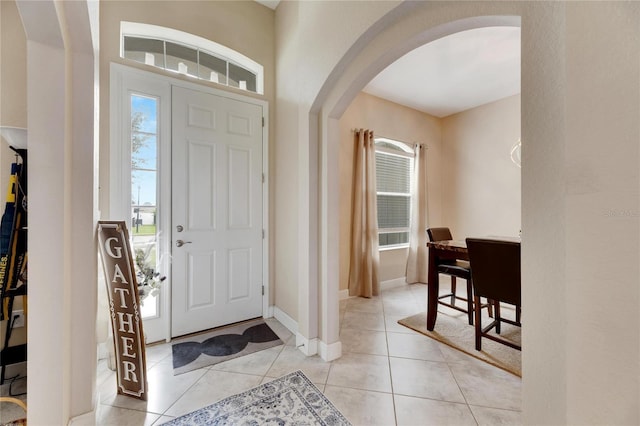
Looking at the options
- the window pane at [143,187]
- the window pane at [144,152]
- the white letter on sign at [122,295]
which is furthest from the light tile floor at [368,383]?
the window pane at [144,152]

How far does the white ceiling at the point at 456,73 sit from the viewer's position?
2.61 m

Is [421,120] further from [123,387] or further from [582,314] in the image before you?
[123,387]

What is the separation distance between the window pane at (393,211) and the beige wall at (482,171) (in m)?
0.60

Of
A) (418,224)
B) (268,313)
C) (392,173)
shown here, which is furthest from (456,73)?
(268,313)

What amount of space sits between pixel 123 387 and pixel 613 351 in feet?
8.23

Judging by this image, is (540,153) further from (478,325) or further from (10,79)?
(10,79)

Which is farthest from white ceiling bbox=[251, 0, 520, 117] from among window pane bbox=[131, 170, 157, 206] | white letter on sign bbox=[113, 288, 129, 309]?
white letter on sign bbox=[113, 288, 129, 309]

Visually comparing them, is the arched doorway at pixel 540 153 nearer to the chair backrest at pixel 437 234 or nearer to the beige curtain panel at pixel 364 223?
the chair backrest at pixel 437 234

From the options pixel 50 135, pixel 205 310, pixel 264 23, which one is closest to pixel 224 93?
pixel 264 23

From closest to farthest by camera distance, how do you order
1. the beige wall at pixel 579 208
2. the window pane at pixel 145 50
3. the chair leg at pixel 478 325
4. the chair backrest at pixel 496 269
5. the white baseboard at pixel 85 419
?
the beige wall at pixel 579 208 < the white baseboard at pixel 85 419 < the chair backrest at pixel 496 269 < the chair leg at pixel 478 325 < the window pane at pixel 145 50

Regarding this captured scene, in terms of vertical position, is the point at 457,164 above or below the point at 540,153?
above

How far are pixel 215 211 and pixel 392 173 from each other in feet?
9.33

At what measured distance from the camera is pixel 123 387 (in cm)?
171

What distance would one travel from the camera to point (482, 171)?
164 inches
